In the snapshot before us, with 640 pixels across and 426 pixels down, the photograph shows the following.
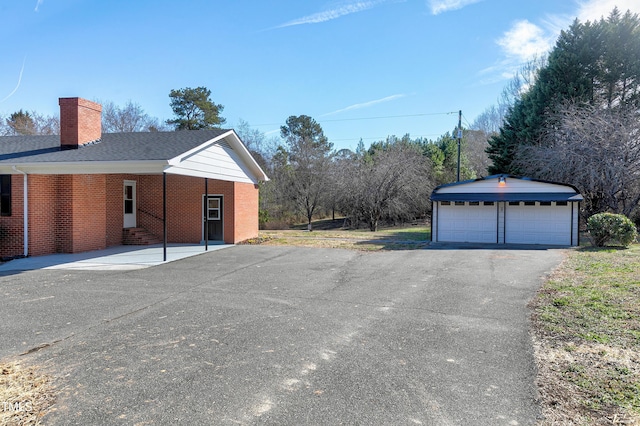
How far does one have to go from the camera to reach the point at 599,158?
1989 centimetres

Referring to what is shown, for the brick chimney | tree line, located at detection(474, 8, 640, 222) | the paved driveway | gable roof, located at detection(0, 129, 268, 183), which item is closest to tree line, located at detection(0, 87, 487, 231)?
tree line, located at detection(474, 8, 640, 222)

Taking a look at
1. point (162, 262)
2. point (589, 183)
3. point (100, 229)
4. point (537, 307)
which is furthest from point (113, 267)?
point (589, 183)

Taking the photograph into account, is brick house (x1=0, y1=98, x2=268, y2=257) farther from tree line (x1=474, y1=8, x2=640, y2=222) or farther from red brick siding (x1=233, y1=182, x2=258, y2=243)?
tree line (x1=474, y1=8, x2=640, y2=222)

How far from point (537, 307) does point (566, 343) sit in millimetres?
1840

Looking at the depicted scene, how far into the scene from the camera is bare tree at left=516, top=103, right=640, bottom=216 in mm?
19547

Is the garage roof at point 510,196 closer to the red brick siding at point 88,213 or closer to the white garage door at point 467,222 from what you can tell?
the white garage door at point 467,222

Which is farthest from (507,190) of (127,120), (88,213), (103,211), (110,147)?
(127,120)

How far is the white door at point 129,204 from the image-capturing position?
52.0 feet

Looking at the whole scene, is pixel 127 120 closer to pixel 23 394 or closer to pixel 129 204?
pixel 129 204

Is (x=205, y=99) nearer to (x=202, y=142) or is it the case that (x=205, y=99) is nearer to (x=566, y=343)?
(x=202, y=142)

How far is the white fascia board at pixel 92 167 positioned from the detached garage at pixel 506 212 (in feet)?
40.2

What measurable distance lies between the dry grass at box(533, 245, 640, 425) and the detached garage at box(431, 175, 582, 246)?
8.68m

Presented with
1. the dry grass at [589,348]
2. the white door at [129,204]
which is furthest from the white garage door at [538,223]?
the white door at [129,204]

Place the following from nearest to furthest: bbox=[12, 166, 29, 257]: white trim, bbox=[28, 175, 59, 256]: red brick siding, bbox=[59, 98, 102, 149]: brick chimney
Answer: bbox=[12, 166, 29, 257]: white trim, bbox=[28, 175, 59, 256]: red brick siding, bbox=[59, 98, 102, 149]: brick chimney
